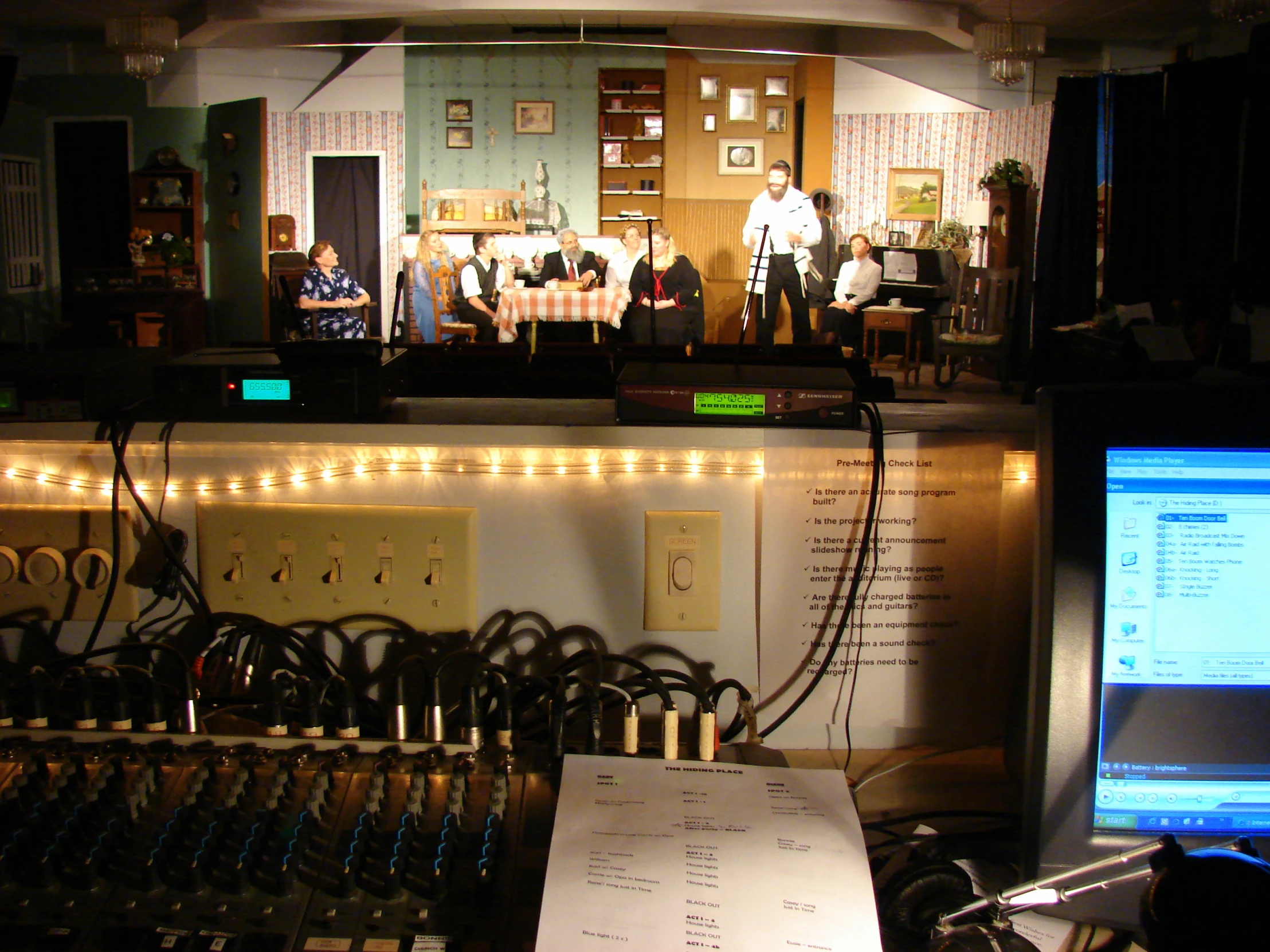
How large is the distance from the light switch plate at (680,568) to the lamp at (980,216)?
8.33 m

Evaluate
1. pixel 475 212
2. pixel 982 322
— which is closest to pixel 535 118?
pixel 475 212

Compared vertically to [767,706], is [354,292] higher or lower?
higher

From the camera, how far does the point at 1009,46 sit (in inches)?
232

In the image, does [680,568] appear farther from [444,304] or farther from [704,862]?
[444,304]

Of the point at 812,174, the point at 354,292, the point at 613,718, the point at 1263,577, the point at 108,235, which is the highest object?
the point at 812,174

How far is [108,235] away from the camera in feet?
28.5

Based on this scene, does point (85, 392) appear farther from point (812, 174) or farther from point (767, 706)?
point (812, 174)

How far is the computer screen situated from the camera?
2.29 ft

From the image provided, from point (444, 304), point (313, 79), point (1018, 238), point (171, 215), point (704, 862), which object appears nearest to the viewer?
point (704, 862)

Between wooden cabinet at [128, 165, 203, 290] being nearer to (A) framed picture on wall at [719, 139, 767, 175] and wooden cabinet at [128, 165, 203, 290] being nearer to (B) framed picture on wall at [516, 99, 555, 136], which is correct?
(B) framed picture on wall at [516, 99, 555, 136]

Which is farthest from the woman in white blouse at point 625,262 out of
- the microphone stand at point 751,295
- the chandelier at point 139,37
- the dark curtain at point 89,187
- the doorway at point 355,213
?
the microphone stand at point 751,295

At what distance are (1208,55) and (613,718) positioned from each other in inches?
332

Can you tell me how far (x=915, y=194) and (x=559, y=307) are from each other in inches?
153

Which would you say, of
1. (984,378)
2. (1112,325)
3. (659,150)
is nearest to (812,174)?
(659,150)
